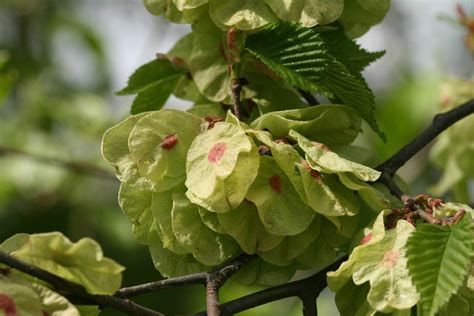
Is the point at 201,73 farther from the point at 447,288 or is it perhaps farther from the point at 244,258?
the point at 447,288

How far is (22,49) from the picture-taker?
4195 mm

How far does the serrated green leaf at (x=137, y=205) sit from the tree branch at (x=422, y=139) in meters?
0.31

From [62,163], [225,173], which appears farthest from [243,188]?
[62,163]

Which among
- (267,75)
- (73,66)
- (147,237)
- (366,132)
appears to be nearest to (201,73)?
(267,75)

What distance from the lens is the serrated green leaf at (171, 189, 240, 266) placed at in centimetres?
115

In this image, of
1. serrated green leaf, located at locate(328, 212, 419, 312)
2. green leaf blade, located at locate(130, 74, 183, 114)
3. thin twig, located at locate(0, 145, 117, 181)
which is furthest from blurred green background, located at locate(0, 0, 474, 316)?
serrated green leaf, located at locate(328, 212, 419, 312)

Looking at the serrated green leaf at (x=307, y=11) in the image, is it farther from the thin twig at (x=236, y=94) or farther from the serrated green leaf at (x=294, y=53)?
the thin twig at (x=236, y=94)

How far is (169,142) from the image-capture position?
3.76 feet

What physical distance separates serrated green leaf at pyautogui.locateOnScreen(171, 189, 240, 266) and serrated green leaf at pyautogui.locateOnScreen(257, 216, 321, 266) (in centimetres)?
6

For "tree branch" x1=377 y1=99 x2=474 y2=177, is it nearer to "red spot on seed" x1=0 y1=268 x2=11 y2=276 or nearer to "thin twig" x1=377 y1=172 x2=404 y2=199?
"thin twig" x1=377 y1=172 x2=404 y2=199

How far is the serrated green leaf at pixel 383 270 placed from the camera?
998mm

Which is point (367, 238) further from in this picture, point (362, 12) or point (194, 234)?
point (362, 12)

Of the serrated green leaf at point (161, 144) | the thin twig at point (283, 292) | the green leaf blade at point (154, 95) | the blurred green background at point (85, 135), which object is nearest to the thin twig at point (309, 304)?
the thin twig at point (283, 292)

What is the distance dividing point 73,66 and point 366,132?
213 cm
